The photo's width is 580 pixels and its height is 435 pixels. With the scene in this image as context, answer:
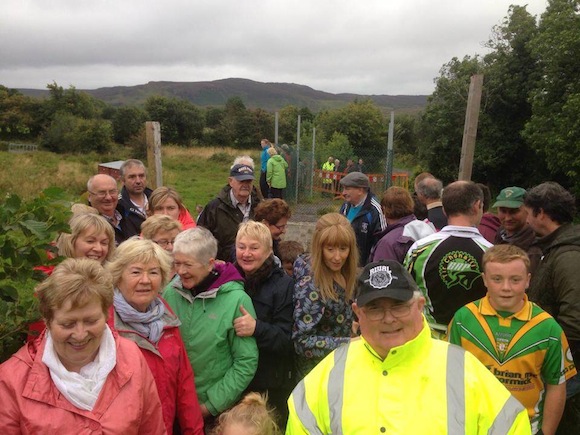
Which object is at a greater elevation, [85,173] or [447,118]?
[447,118]

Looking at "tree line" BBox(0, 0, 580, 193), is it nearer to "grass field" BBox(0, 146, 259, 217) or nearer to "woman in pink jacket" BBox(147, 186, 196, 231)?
"grass field" BBox(0, 146, 259, 217)

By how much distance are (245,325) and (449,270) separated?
1.34 meters

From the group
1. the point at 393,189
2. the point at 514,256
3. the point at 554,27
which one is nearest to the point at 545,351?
the point at 514,256

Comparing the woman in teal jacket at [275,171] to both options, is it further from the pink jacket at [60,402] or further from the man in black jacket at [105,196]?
the pink jacket at [60,402]

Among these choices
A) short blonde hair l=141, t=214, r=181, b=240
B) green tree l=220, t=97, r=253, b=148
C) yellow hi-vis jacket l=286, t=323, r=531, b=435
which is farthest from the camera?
green tree l=220, t=97, r=253, b=148

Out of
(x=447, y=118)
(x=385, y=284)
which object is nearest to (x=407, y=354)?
(x=385, y=284)

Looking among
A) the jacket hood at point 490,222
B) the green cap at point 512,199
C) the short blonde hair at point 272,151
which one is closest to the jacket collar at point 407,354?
the green cap at point 512,199

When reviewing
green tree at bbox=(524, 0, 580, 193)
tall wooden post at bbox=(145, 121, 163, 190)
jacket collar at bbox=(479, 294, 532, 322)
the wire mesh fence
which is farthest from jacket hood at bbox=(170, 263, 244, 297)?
green tree at bbox=(524, 0, 580, 193)

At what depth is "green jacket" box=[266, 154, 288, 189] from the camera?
570 inches

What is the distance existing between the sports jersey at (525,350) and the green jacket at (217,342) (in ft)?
4.29

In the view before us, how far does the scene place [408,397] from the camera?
1.83 metres

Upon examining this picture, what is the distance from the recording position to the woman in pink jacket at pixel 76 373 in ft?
7.11

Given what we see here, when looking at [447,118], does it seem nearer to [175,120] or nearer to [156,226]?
[156,226]

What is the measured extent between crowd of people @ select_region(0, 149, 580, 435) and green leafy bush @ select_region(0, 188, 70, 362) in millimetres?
119
